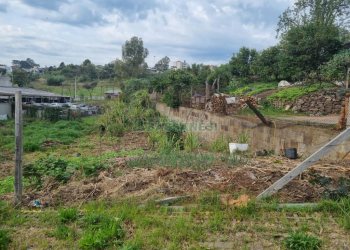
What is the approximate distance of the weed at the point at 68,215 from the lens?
148 inches

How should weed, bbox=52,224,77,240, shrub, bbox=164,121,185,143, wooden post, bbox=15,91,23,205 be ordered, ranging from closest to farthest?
1. weed, bbox=52,224,77,240
2. wooden post, bbox=15,91,23,205
3. shrub, bbox=164,121,185,143

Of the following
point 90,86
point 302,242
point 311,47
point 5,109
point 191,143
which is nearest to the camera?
point 302,242

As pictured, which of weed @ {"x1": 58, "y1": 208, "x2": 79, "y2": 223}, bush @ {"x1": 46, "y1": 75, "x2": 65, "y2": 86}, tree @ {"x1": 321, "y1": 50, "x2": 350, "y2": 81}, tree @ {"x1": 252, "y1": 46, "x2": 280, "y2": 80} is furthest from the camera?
bush @ {"x1": 46, "y1": 75, "x2": 65, "y2": 86}

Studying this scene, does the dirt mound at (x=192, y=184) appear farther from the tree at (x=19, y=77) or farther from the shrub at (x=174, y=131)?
the tree at (x=19, y=77)

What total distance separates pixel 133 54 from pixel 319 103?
36.0 meters

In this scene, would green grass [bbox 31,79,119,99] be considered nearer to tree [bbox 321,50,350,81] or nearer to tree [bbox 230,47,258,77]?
tree [bbox 230,47,258,77]

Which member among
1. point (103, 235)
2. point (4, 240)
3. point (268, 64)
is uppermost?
point (268, 64)

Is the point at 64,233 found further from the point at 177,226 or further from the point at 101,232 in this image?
the point at 177,226

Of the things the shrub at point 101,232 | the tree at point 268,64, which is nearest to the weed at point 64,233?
the shrub at point 101,232

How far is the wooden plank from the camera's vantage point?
3.84 meters

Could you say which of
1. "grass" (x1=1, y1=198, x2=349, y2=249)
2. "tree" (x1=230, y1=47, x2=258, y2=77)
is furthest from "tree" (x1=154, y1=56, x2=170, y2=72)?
"grass" (x1=1, y1=198, x2=349, y2=249)

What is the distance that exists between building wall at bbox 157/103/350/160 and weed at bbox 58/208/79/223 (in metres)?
5.22

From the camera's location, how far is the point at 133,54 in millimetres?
46719

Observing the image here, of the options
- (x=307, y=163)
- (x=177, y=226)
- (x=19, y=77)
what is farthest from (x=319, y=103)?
(x=19, y=77)
